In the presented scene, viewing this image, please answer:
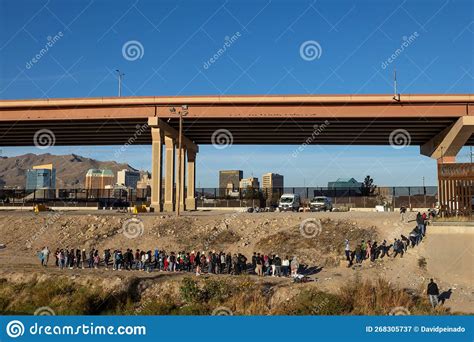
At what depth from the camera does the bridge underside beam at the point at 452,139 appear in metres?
41.0

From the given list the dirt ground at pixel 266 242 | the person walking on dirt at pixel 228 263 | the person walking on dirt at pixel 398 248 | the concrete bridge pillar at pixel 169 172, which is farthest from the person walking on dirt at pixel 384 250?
the concrete bridge pillar at pixel 169 172

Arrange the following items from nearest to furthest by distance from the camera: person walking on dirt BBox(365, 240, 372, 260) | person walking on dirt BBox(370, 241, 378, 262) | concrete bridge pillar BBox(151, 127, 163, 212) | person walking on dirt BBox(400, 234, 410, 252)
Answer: person walking on dirt BBox(370, 241, 378, 262) < person walking on dirt BBox(365, 240, 372, 260) < person walking on dirt BBox(400, 234, 410, 252) < concrete bridge pillar BBox(151, 127, 163, 212)

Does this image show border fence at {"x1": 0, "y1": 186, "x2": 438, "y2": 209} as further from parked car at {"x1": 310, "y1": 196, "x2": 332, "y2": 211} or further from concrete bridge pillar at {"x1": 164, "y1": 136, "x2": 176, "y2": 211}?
concrete bridge pillar at {"x1": 164, "y1": 136, "x2": 176, "y2": 211}

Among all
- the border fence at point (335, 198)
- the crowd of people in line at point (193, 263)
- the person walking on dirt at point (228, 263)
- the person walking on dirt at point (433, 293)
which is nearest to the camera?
the person walking on dirt at point (433, 293)

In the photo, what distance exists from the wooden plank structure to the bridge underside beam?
15577mm

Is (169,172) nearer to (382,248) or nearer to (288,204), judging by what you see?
(288,204)

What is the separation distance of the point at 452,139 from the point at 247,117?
20.9 metres

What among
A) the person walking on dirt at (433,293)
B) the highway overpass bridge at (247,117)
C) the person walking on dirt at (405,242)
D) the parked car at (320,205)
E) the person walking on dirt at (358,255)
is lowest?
the person walking on dirt at (433,293)

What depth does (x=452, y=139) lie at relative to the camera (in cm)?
4378

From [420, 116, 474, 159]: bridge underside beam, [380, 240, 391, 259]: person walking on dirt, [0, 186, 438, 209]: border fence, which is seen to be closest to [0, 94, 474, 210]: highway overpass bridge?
[420, 116, 474, 159]: bridge underside beam

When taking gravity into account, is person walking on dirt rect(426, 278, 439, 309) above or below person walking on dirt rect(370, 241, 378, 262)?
below

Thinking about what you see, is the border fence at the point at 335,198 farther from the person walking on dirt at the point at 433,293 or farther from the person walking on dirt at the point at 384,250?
the person walking on dirt at the point at 433,293

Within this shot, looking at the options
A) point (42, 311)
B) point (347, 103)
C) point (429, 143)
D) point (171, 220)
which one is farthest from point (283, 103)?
point (42, 311)

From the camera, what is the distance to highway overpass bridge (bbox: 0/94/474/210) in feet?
137
